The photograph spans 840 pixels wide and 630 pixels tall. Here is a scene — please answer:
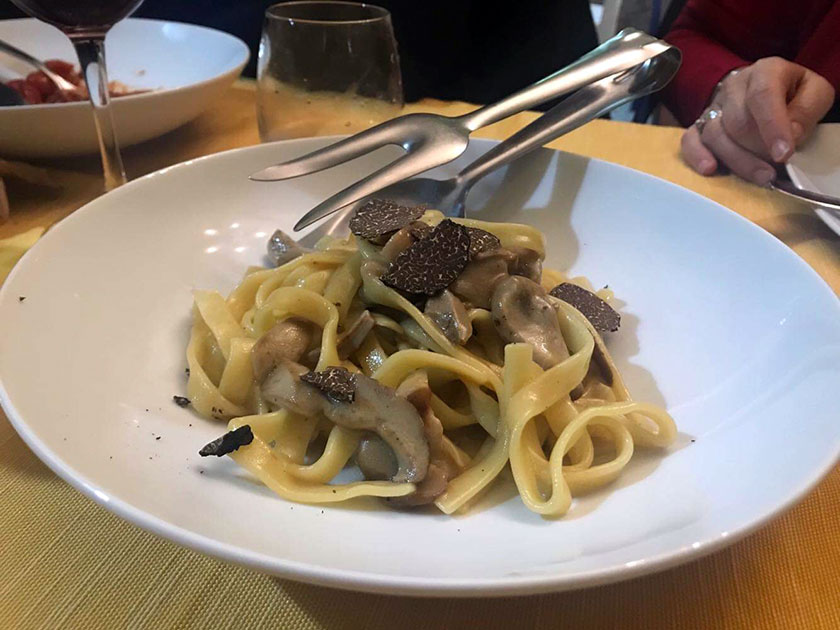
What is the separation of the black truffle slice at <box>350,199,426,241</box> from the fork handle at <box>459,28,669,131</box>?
1.27ft

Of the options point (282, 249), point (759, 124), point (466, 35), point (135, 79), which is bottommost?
point (466, 35)

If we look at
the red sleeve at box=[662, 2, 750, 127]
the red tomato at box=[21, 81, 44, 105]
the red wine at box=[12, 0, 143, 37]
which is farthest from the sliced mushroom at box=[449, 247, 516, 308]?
the red sleeve at box=[662, 2, 750, 127]

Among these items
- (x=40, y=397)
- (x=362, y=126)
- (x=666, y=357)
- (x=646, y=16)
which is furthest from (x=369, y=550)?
(x=646, y=16)

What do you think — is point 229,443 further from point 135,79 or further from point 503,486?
point 135,79

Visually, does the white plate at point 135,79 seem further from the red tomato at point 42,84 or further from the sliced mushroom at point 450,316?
the sliced mushroom at point 450,316

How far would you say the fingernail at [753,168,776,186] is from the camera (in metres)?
1.89

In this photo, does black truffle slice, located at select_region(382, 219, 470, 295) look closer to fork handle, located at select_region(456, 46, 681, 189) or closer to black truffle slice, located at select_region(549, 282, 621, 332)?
black truffle slice, located at select_region(549, 282, 621, 332)

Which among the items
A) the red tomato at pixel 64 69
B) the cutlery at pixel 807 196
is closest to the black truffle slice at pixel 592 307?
the cutlery at pixel 807 196

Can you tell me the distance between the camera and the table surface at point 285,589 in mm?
788

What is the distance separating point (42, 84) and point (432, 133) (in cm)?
119

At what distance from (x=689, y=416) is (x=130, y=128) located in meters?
1.48

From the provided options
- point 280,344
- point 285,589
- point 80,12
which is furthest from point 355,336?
point 80,12

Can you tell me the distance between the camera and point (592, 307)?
3.93ft

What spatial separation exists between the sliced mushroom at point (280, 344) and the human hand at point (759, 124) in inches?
53.3
